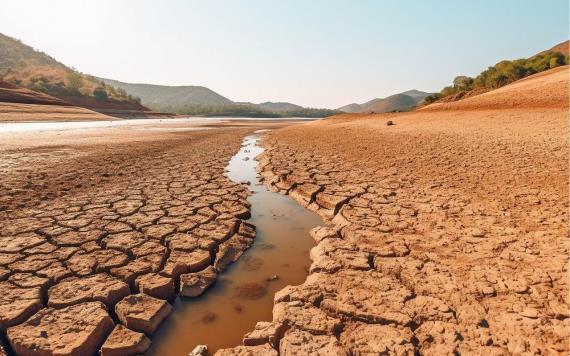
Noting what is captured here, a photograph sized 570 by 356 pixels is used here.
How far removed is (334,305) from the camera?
6.32 ft

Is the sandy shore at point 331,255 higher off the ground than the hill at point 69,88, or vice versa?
the hill at point 69,88

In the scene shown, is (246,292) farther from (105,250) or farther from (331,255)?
(105,250)

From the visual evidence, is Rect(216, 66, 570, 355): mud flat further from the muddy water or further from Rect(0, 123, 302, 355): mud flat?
Rect(0, 123, 302, 355): mud flat

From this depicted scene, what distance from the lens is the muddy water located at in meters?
1.79

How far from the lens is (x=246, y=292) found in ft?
7.37

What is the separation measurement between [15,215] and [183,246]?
2190 mm

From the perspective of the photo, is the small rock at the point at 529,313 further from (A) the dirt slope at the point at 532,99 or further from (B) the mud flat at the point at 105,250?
(A) the dirt slope at the point at 532,99

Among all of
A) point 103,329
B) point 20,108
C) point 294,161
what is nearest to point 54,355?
point 103,329

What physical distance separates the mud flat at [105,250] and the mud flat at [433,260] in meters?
0.79

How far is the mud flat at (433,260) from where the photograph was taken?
1657 millimetres

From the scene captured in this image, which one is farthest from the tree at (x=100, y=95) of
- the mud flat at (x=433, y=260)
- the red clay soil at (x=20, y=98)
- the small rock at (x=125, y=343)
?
the small rock at (x=125, y=343)

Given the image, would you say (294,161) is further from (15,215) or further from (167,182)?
(15,215)

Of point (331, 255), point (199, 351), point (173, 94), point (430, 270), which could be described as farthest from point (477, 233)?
point (173, 94)

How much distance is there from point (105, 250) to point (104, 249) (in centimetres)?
3
